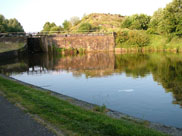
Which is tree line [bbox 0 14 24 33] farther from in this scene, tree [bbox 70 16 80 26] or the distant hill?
tree [bbox 70 16 80 26]

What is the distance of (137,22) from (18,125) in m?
79.5

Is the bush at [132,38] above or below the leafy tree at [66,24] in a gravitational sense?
below

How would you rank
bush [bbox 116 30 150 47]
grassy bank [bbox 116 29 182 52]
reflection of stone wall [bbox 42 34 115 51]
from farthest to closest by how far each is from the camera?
reflection of stone wall [bbox 42 34 115 51] → bush [bbox 116 30 150 47] → grassy bank [bbox 116 29 182 52]

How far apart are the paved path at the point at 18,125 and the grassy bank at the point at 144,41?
54997mm

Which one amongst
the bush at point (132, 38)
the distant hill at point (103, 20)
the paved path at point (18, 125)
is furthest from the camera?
the distant hill at point (103, 20)

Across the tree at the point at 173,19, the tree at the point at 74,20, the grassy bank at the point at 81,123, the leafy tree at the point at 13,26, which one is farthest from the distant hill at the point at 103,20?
the grassy bank at the point at 81,123

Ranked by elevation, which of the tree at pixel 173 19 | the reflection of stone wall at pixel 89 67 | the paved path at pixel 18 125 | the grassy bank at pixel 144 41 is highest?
the tree at pixel 173 19

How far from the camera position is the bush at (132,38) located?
6222 cm

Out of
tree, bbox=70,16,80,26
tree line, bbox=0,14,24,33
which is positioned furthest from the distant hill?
tree line, bbox=0,14,24,33

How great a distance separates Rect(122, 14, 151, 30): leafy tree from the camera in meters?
82.6

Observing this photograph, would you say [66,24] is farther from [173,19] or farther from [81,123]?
[81,123]

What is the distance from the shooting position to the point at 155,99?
14.6 metres

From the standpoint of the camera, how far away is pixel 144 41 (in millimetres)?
62281

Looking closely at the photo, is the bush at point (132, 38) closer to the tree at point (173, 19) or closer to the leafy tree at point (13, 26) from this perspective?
the tree at point (173, 19)
